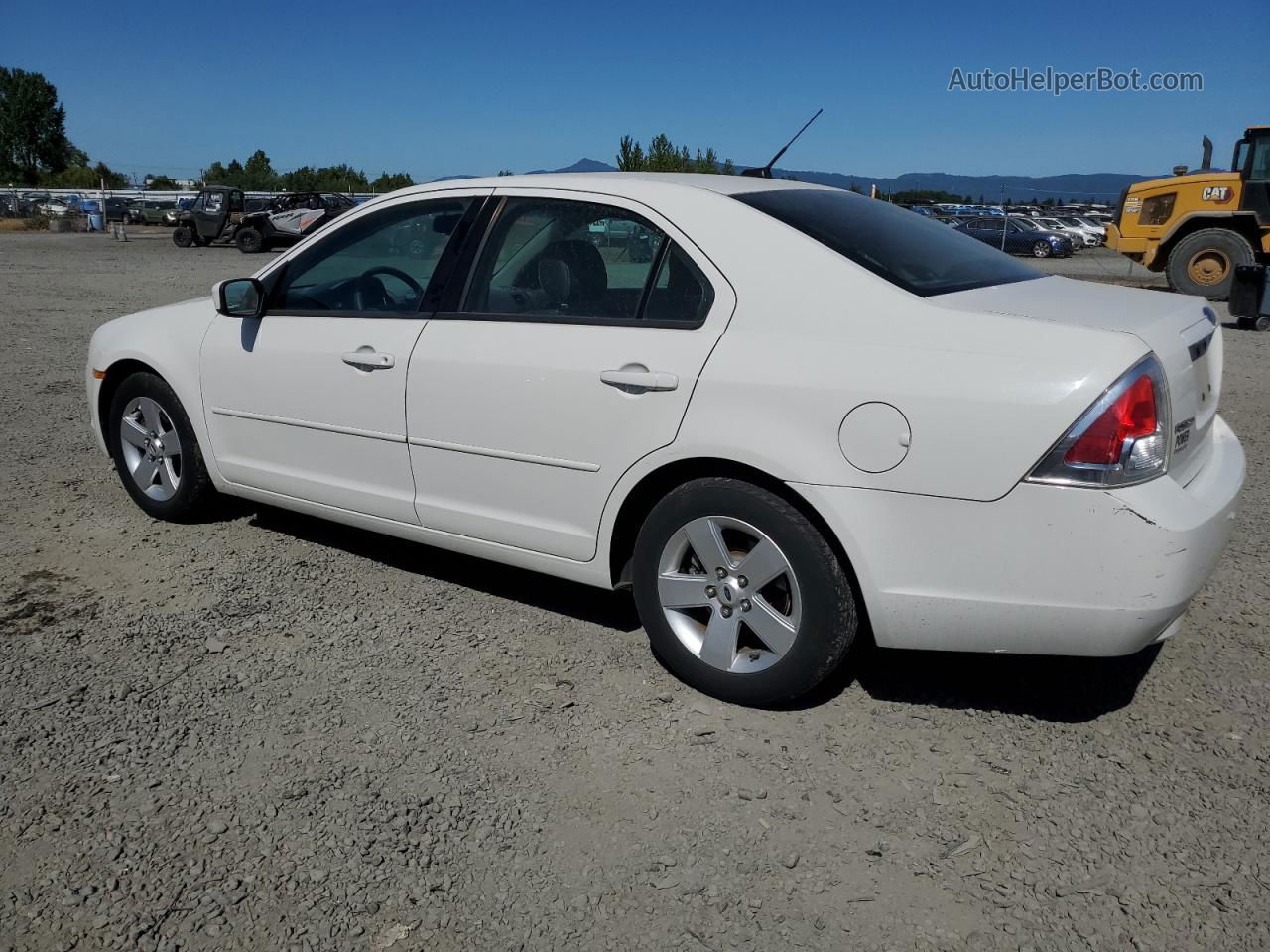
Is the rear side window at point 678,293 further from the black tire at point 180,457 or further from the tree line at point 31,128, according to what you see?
the tree line at point 31,128

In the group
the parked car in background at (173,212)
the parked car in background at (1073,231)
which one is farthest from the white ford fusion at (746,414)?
the parked car in background at (173,212)

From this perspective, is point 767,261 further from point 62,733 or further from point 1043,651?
point 62,733

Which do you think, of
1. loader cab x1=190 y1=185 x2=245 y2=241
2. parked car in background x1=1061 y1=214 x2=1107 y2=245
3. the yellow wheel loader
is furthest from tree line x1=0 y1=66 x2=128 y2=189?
the yellow wheel loader

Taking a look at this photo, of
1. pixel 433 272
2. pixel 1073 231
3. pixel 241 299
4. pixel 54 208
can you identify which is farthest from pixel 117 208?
pixel 433 272

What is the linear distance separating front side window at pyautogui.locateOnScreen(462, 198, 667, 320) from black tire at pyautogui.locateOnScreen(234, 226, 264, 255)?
1100 inches

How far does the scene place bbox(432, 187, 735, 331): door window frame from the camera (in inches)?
135

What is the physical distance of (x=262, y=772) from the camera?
3047mm

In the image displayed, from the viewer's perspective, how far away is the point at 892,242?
11.9ft

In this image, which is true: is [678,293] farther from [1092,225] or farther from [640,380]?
[1092,225]

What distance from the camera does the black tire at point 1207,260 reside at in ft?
57.5

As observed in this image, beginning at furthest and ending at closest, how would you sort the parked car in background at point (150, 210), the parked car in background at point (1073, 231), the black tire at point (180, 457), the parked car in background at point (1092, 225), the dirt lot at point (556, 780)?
the parked car in background at point (150, 210) → the parked car in background at point (1092, 225) → the parked car in background at point (1073, 231) → the black tire at point (180, 457) → the dirt lot at point (556, 780)

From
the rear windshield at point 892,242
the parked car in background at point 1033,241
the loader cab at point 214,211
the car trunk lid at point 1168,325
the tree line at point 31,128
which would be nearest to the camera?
the car trunk lid at point 1168,325

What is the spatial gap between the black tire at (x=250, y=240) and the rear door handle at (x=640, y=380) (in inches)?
1130

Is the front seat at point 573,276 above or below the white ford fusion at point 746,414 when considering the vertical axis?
→ above
